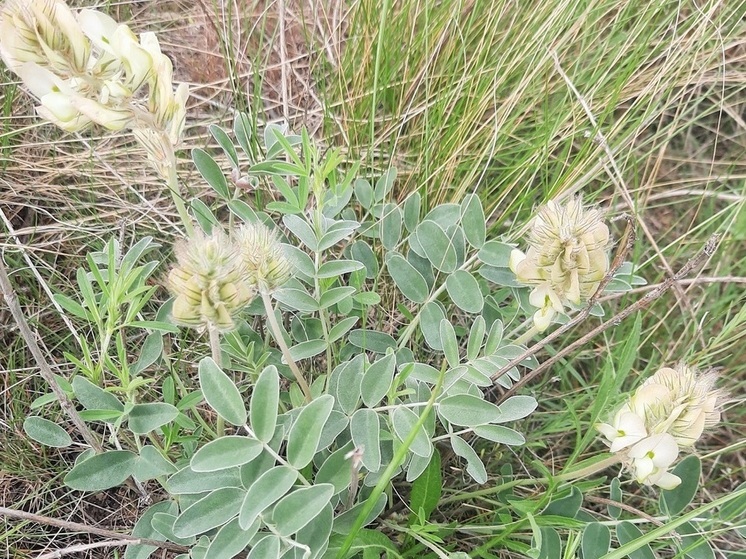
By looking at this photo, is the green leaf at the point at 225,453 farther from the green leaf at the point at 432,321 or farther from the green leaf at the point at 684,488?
the green leaf at the point at 684,488

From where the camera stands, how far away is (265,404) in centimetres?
96

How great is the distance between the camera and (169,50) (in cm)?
205

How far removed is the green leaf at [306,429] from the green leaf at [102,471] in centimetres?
31

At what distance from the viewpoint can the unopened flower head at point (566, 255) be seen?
3.13ft

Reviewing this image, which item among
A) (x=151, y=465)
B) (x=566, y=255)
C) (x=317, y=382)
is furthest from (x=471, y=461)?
(x=151, y=465)

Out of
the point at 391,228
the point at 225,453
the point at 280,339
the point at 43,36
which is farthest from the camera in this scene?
the point at 391,228

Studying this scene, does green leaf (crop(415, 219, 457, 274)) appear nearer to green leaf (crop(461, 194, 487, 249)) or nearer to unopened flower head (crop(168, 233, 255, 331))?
green leaf (crop(461, 194, 487, 249))

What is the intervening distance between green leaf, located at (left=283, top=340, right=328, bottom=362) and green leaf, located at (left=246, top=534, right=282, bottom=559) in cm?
34

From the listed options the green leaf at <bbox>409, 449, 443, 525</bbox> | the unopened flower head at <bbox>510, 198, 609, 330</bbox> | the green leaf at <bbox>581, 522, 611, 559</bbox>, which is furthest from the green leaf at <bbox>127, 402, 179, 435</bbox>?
the green leaf at <bbox>581, 522, 611, 559</bbox>

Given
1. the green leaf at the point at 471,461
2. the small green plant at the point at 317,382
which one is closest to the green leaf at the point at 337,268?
the small green plant at the point at 317,382

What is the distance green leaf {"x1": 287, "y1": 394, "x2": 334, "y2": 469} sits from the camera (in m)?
0.94

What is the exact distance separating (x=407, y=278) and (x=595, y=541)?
1.83 feet

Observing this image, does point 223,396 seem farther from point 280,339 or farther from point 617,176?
point 617,176

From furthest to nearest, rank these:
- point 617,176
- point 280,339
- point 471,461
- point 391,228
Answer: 1. point 617,176
2. point 391,228
3. point 471,461
4. point 280,339
